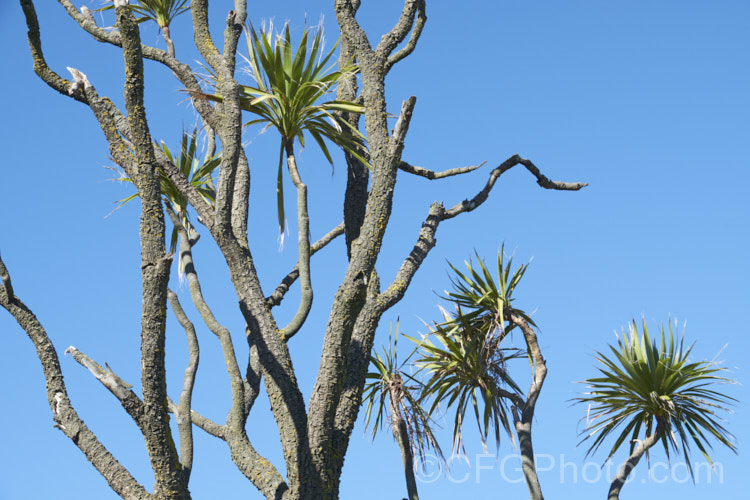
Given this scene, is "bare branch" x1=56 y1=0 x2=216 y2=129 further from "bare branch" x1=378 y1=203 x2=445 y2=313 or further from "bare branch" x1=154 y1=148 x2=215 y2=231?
"bare branch" x1=378 y1=203 x2=445 y2=313

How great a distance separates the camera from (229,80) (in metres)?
5.68

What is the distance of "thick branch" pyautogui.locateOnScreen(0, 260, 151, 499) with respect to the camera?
4562 millimetres

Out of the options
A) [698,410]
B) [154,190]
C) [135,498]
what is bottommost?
[135,498]

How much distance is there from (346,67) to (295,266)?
1739mm

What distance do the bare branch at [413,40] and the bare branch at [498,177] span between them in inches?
53.0

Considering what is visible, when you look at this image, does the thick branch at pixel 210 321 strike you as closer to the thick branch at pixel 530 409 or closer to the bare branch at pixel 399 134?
the bare branch at pixel 399 134

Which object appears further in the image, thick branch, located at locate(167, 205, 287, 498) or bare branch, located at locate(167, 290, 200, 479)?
bare branch, located at locate(167, 290, 200, 479)

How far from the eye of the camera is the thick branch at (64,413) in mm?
4562

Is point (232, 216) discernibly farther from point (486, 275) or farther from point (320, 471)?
point (486, 275)

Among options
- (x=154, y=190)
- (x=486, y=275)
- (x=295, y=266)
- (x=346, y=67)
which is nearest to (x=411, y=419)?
(x=486, y=275)

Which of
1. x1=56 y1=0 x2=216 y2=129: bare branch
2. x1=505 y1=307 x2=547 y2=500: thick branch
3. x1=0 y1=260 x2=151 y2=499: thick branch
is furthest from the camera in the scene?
x1=505 y1=307 x2=547 y2=500: thick branch

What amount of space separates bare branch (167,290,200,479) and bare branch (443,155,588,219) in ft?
7.94

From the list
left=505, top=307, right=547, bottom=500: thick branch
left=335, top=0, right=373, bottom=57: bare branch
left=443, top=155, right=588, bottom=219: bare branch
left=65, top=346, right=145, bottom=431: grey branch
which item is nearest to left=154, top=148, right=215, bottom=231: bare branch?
left=65, top=346, right=145, bottom=431: grey branch

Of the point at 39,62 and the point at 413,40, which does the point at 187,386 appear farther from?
the point at 413,40
